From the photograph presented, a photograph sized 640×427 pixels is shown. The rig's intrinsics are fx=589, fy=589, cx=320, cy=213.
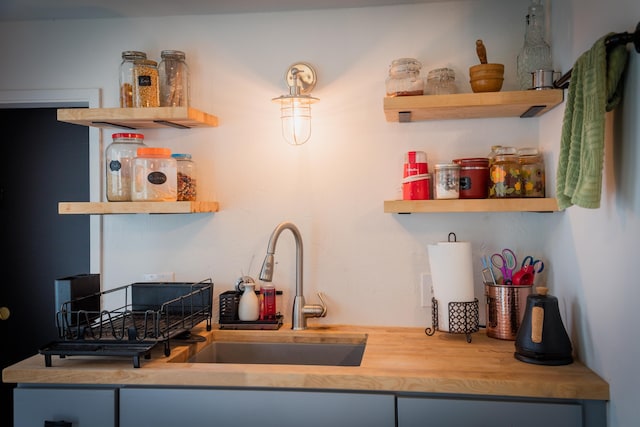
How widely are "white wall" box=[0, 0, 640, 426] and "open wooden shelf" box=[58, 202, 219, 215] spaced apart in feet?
0.80

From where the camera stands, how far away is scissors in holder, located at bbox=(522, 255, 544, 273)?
7.14 ft

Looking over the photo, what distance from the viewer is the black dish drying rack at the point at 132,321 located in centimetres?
188

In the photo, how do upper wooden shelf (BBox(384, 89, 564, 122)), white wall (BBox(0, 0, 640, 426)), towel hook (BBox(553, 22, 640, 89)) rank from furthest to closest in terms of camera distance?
white wall (BBox(0, 0, 640, 426)) → upper wooden shelf (BBox(384, 89, 564, 122)) → towel hook (BBox(553, 22, 640, 89))

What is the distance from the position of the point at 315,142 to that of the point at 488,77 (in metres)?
0.73

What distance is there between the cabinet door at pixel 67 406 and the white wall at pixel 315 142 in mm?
Result: 764

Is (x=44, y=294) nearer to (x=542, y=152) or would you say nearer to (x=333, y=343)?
(x=333, y=343)

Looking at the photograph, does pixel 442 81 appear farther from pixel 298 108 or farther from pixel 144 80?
pixel 144 80

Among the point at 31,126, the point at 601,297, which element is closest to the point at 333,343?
the point at 601,297

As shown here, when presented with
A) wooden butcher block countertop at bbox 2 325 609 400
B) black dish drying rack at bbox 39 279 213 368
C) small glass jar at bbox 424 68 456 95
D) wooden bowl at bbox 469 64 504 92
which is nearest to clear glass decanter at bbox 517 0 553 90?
wooden bowl at bbox 469 64 504 92

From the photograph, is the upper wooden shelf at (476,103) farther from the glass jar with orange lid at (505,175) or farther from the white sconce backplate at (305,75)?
the white sconce backplate at (305,75)

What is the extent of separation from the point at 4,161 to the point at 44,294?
0.67m

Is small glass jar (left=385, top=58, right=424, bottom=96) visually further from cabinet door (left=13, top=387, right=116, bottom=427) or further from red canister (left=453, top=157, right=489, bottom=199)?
cabinet door (left=13, top=387, right=116, bottom=427)

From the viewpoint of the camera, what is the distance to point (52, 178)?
9.11 ft

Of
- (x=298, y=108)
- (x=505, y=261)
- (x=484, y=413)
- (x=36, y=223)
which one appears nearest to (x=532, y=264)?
(x=505, y=261)
